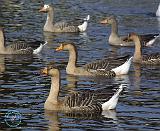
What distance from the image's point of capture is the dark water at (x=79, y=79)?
696 inches

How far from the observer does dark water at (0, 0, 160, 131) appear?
17.7 m

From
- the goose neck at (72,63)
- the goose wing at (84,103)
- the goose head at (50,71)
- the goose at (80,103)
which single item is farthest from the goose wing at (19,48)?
the goose wing at (84,103)

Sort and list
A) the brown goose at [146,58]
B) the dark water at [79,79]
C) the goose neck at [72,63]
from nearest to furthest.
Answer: the dark water at [79,79], the goose neck at [72,63], the brown goose at [146,58]

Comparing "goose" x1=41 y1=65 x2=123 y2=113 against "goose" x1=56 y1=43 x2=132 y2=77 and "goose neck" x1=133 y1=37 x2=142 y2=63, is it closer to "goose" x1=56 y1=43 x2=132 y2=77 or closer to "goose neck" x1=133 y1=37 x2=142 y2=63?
"goose" x1=56 y1=43 x2=132 y2=77

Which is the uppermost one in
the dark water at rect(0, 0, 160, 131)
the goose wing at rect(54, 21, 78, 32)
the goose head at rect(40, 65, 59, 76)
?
the goose head at rect(40, 65, 59, 76)

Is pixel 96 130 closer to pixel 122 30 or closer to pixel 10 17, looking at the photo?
pixel 122 30

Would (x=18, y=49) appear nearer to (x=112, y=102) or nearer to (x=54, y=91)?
(x=54, y=91)

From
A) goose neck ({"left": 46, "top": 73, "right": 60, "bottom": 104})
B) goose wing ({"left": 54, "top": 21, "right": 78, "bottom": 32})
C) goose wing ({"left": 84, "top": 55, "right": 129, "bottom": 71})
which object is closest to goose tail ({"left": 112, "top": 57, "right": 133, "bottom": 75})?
goose wing ({"left": 84, "top": 55, "right": 129, "bottom": 71})

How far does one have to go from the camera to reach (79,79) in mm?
23922

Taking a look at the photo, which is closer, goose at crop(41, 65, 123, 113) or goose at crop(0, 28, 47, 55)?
goose at crop(41, 65, 123, 113)

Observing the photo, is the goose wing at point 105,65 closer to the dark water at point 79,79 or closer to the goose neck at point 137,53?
the dark water at point 79,79

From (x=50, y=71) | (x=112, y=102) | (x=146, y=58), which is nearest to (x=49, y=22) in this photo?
(x=146, y=58)

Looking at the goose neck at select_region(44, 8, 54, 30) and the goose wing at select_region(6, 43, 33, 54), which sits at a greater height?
the goose neck at select_region(44, 8, 54, 30)

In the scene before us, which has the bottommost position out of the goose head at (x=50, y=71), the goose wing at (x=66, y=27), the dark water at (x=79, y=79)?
the dark water at (x=79, y=79)
